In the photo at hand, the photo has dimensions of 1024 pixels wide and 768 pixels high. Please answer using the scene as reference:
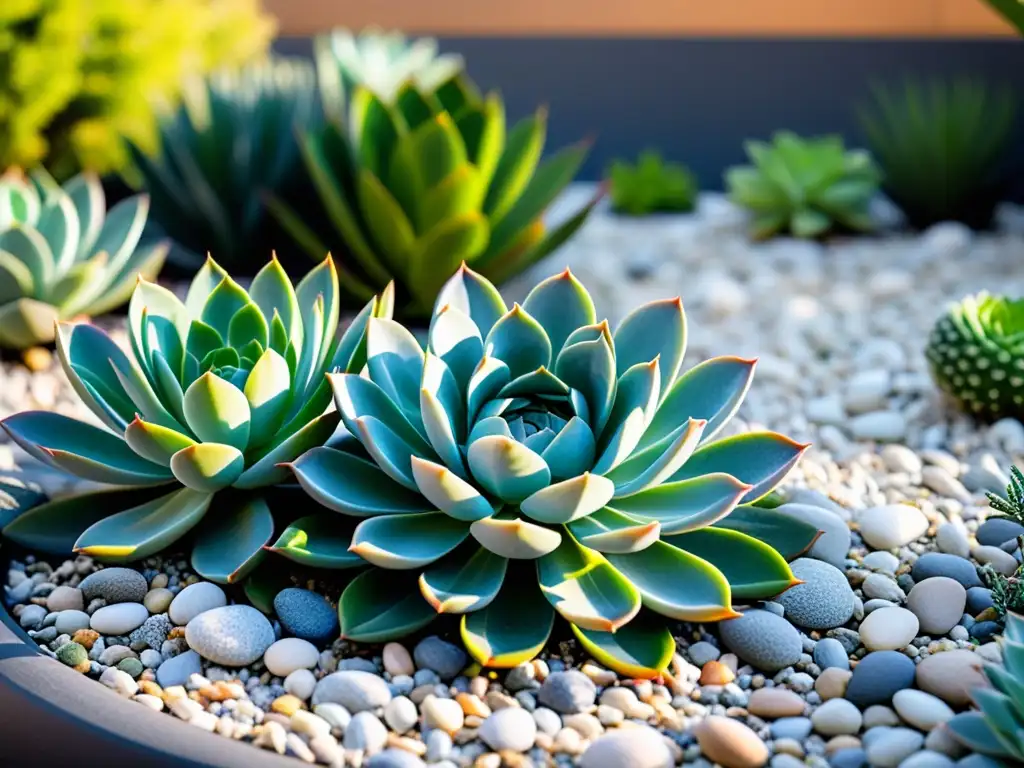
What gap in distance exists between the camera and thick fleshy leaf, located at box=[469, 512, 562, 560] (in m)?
1.26

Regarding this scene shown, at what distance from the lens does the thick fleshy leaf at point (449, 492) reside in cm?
127

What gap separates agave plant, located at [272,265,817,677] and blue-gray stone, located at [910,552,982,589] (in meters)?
0.19

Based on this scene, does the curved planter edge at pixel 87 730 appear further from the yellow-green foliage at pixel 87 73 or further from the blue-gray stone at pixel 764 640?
the yellow-green foliage at pixel 87 73

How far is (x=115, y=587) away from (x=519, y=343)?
0.65m

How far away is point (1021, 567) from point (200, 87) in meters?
2.54

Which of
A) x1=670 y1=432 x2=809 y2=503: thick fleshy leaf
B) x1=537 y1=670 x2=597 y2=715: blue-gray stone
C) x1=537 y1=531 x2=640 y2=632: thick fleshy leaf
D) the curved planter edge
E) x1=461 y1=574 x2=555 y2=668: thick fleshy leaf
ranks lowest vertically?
the curved planter edge

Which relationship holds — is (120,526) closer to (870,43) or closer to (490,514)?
(490,514)

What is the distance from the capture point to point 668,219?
383cm

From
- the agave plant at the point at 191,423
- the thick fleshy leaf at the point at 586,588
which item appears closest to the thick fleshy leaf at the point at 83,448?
the agave plant at the point at 191,423

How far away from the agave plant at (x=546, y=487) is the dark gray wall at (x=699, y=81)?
3.25m

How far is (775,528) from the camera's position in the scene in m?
1.50

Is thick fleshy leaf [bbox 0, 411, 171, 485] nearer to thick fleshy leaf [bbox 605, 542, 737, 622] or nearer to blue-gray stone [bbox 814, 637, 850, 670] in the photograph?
thick fleshy leaf [bbox 605, 542, 737, 622]

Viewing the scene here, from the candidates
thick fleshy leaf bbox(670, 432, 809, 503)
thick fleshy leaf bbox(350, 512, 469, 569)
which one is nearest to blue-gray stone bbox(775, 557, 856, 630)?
thick fleshy leaf bbox(670, 432, 809, 503)

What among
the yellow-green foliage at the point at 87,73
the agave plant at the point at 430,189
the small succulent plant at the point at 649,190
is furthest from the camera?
the small succulent plant at the point at 649,190
